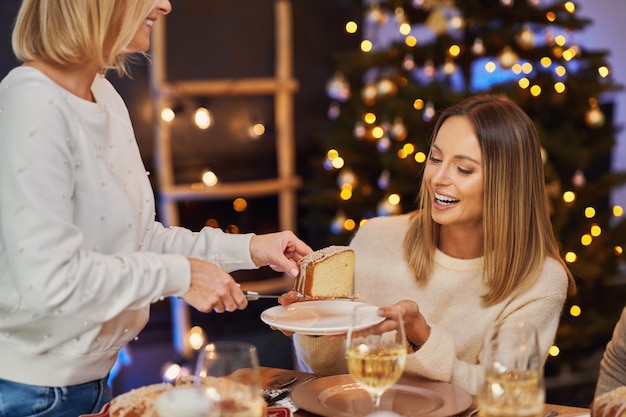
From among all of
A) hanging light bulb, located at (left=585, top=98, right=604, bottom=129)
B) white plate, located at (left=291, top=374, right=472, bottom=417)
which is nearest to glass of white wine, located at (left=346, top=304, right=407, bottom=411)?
white plate, located at (left=291, top=374, right=472, bottom=417)

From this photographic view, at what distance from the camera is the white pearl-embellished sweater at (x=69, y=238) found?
150cm

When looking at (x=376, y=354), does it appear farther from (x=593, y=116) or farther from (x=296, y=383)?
(x=593, y=116)

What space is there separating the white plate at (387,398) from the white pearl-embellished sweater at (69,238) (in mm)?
378

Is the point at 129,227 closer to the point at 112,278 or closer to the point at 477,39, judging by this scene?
the point at 112,278

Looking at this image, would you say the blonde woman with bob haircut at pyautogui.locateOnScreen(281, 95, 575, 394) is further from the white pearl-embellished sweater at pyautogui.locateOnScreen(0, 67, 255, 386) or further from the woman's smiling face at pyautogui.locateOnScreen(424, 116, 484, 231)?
the white pearl-embellished sweater at pyautogui.locateOnScreen(0, 67, 255, 386)

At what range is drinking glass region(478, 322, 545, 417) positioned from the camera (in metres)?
1.38

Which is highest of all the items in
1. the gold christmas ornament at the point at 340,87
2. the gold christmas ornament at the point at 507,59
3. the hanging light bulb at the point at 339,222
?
the gold christmas ornament at the point at 507,59

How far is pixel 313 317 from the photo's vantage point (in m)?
1.92

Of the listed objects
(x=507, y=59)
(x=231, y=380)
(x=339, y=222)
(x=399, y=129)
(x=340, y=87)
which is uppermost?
(x=507, y=59)

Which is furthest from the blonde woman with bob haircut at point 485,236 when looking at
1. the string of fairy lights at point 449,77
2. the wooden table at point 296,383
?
the string of fairy lights at point 449,77

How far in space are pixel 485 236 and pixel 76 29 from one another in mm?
1243

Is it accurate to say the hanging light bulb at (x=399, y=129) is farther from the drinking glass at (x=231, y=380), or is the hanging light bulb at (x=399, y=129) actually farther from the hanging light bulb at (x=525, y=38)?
the drinking glass at (x=231, y=380)

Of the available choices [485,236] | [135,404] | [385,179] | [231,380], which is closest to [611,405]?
[231,380]

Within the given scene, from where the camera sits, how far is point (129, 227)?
5.74 feet
